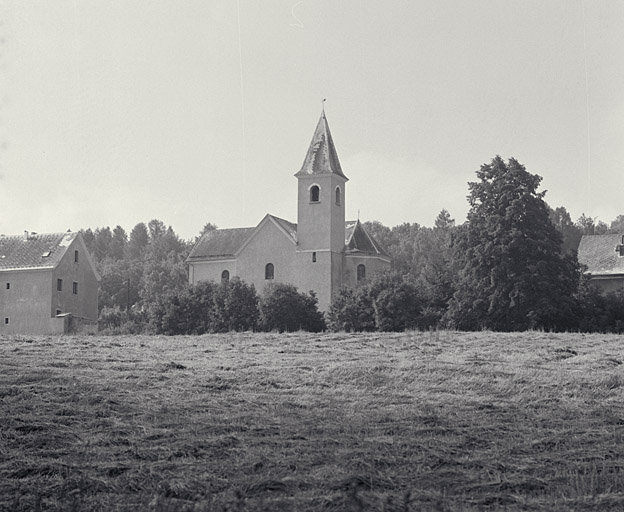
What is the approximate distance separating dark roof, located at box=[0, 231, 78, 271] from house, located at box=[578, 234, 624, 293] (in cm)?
3706

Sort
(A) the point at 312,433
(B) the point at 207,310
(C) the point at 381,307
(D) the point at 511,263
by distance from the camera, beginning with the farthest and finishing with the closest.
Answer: (B) the point at 207,310 < (C) the point at 381,307 < (D) the point at 511,263 < (A) the point at 312,433

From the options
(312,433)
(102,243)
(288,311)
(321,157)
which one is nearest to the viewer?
(312,433)

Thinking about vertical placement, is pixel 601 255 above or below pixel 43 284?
above

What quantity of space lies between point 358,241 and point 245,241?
823 centimetres

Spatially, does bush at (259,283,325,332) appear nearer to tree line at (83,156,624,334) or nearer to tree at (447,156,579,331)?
tree line at (83,156,624,334)

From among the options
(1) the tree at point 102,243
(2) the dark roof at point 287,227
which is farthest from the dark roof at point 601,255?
(1) the tree at point 102,243

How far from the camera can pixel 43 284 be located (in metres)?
62.3

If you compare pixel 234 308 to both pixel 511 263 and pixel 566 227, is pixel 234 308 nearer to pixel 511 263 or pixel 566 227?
pixel 511 263

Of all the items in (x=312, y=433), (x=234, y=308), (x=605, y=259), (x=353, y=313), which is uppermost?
(x=605, y=259)

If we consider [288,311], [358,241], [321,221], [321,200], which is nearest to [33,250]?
[321,221]

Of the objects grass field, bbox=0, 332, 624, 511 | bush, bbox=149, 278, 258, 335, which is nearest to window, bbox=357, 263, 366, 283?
bush, bbox=149, 278, 258, 335

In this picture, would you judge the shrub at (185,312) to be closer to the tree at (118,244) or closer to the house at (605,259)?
the house at (605,259)

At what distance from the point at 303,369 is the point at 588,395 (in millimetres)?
7393

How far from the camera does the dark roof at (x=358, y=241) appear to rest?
63469 millimetres
